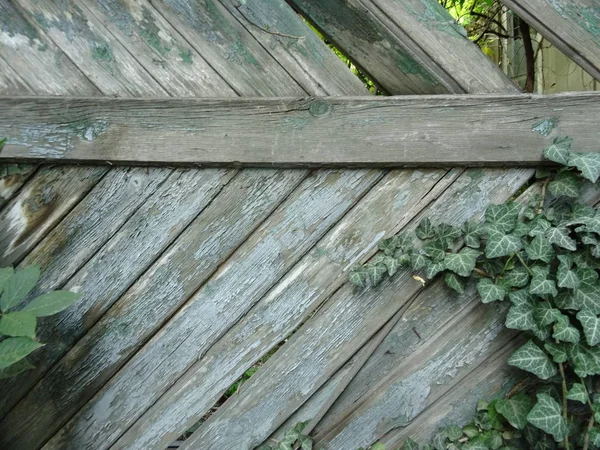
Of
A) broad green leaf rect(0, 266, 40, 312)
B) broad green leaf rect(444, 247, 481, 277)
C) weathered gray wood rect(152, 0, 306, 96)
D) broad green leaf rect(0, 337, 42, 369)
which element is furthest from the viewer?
weathered gray wood rect(152, 0, 306, 96)

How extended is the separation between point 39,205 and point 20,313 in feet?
1.64

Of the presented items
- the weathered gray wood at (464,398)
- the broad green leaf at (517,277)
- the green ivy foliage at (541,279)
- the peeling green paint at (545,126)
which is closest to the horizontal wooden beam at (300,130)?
the peeling green paint at (545,126)

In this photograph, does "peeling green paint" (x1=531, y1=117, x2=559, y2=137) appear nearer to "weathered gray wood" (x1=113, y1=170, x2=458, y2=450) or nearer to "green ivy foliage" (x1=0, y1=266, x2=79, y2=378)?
"weathered gray wood" (x1=113, y1=170, x2=458, y2=450)

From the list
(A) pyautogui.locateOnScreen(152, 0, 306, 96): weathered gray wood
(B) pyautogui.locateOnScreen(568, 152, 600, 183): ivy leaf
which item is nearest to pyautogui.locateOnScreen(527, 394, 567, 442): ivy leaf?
(B) pyautogui.locateOnScreen(568, 152, 600, 183): ivy leaf

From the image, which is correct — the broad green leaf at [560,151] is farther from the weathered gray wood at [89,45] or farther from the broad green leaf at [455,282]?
the weathered gray wood at [89,45]

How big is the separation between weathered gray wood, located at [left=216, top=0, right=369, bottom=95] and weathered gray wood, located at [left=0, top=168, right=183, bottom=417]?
1.54 ft

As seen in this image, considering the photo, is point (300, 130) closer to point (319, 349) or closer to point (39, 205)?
point (319, 349)

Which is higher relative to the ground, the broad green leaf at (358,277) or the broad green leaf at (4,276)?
the broad green leaf at (4,276)

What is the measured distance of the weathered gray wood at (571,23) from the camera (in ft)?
4.96

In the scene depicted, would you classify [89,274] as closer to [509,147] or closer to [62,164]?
[62,164]

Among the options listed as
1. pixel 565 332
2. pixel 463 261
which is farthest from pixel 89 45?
pixel 565 332

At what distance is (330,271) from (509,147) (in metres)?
0.66

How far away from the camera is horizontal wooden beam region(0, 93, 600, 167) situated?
1522 millimetres

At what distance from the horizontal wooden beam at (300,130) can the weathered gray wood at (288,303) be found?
100 millimetres
